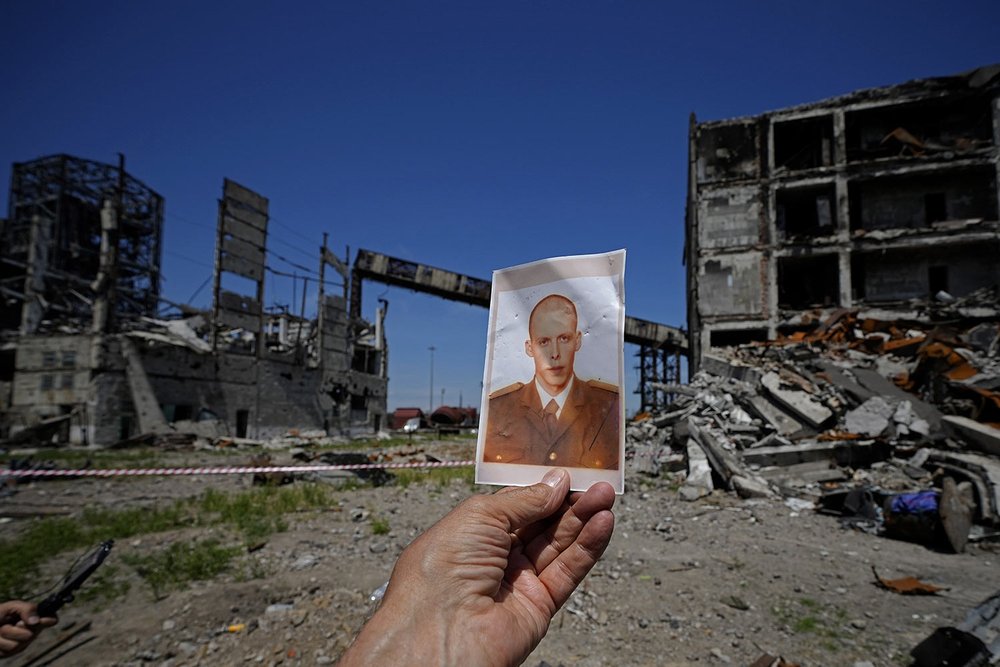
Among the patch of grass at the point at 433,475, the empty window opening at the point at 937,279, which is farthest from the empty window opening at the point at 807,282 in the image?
the patch of grass at the point at 433,475

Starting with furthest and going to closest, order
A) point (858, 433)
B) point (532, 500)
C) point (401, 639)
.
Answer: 1. point (858, 433)
2. point (532, 500)
3. point (401, 639)

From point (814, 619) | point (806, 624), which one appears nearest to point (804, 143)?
point (814, 619)


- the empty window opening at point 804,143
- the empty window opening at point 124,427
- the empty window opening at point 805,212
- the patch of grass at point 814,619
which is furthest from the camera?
the empty window opening at point 804,143

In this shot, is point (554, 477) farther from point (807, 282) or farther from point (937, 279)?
point (937, 279)

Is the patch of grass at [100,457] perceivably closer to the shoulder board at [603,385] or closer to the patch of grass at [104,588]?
the patch of grass at [104,588]

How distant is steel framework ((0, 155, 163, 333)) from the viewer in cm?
2523

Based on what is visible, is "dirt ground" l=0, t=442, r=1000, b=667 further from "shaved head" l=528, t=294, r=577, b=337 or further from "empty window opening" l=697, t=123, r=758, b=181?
"empty window opening" l=697, t=123, r=758, b=181

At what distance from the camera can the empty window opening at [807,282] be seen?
20.7 meters

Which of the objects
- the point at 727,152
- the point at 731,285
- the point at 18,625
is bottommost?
the point at 18,625

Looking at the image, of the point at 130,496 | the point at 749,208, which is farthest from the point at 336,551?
the point at 749,208

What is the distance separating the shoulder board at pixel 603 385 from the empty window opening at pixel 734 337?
21558 mm

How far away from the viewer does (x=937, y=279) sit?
780 inches

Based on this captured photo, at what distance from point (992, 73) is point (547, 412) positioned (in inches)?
1076

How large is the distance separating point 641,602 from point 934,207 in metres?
24.7
